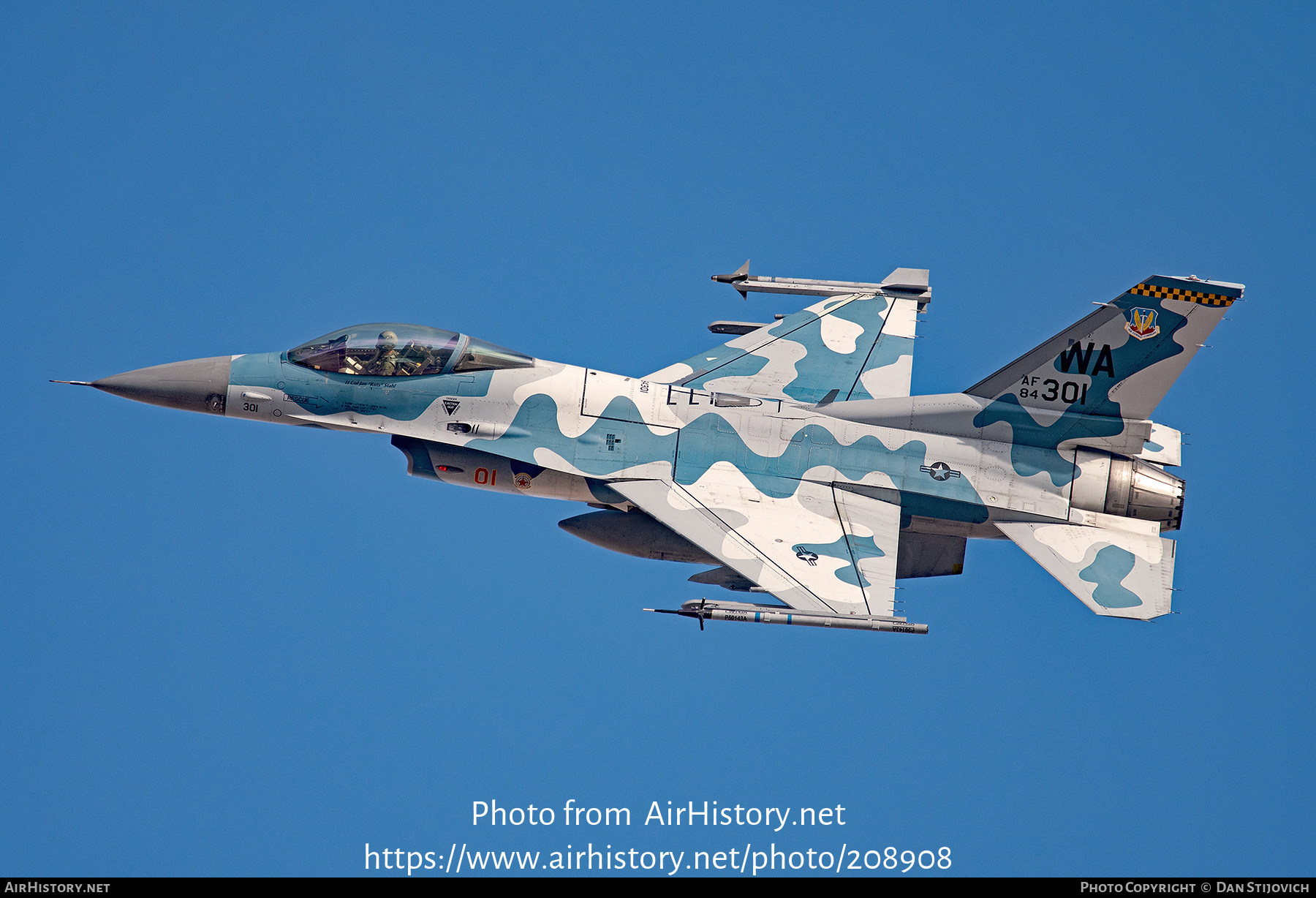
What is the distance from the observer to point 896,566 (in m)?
19.5

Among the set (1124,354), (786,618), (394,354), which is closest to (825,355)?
(1124,354)

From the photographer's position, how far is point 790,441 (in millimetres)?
19484

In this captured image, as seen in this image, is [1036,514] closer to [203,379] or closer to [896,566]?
[896,566]

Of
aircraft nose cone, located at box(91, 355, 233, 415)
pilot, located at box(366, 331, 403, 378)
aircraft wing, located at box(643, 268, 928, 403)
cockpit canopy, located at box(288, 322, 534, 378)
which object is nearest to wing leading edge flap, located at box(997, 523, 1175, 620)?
aircraft wing, located at box(643, 268, 928, 403)

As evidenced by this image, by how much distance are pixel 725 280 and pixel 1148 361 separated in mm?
6784

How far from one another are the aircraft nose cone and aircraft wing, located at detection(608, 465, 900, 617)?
18.9ft

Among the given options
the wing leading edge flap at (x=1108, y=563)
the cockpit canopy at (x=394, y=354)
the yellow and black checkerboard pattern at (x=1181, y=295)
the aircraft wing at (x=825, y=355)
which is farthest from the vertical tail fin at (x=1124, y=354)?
the cockpit canopy at (x=394, y=354)

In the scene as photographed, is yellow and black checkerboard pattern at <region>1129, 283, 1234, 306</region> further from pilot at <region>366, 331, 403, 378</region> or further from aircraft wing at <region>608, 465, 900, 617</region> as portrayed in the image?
pilot at <region>366, 331, 403, 378</region>

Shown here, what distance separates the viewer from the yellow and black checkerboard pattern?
61.2ft

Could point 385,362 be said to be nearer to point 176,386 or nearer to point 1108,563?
point 176,386

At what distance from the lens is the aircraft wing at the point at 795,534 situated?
18.4m

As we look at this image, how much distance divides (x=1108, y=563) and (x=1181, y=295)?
3.82m
